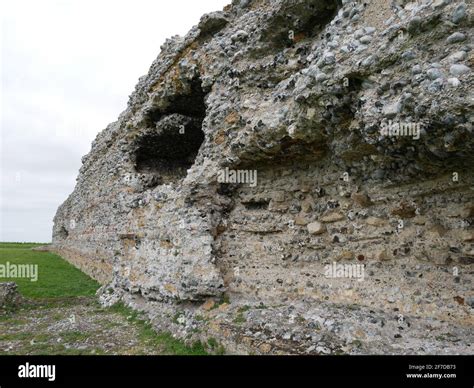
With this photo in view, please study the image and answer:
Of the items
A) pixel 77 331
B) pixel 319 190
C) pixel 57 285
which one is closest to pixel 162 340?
pixel 77 331

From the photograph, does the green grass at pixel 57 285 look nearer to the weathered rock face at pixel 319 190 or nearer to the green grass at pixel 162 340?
the weathered rock face at pixel 319 190

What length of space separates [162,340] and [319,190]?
365 centimetres

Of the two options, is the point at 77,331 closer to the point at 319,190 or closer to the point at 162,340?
the point at 162,340

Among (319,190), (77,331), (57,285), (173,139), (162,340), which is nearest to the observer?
(319,190)

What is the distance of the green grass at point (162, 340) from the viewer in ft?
20.1

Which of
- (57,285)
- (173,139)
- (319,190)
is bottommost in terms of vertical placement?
(57,285)

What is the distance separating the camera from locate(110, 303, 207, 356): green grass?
612 centimetres

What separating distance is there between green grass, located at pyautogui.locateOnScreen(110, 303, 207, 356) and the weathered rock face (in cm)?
23

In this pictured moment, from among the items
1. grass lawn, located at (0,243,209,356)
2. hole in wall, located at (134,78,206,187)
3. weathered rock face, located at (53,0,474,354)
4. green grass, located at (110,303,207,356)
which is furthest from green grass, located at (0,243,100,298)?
hole in wall, located at (134,78,206,187)

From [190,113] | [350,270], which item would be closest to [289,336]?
[350,270]

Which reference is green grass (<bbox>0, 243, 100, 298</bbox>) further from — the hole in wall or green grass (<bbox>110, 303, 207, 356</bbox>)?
the hole in wall

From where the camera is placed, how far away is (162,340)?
6.80 meters

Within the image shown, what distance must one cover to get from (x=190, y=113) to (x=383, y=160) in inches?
261

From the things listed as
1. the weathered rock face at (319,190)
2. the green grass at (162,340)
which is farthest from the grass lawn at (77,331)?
the weathered rock face at (319,190)
